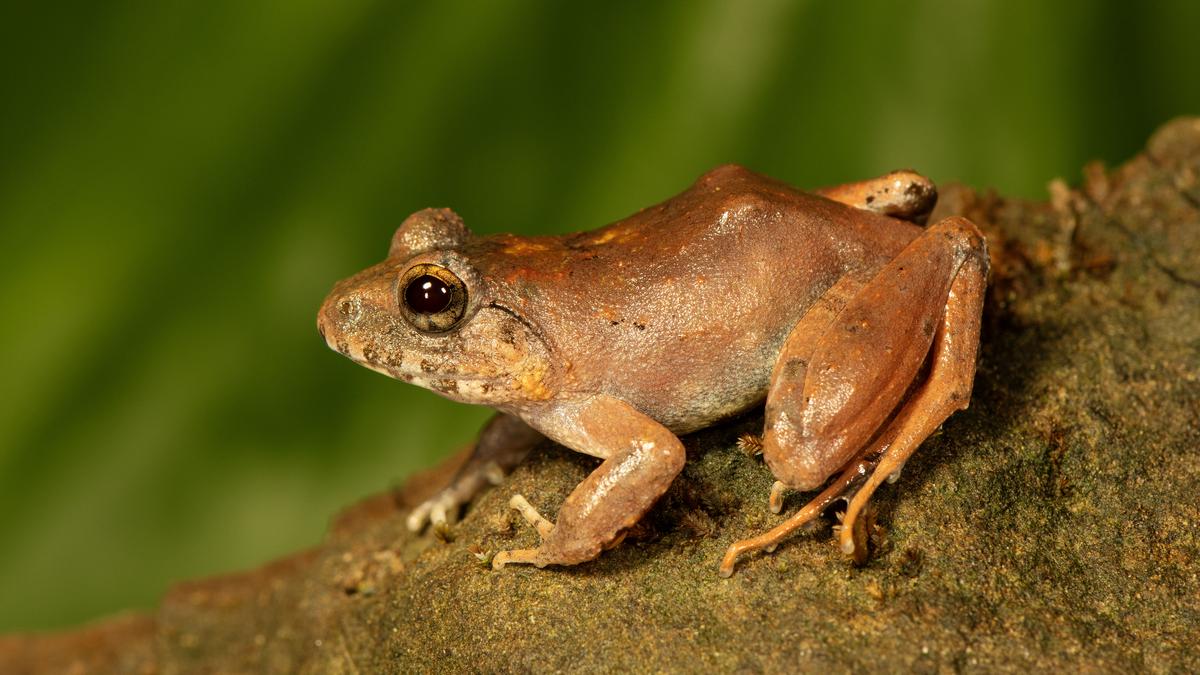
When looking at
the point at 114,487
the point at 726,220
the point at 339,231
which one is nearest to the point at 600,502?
the point at 726,220

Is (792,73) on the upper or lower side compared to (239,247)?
upper

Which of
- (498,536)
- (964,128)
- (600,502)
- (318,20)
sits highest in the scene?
(318,20)

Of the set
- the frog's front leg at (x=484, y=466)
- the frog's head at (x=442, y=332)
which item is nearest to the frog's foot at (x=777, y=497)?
the frog's head at (x=442, y=332)

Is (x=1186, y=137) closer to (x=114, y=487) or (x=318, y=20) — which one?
(x=318, y=20)

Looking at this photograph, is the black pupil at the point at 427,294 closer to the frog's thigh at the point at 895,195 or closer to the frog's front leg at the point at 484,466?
the frog's front leg at the point at 484,466

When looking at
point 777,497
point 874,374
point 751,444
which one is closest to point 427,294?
point 751,444

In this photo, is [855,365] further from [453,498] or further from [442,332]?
[453,498]
